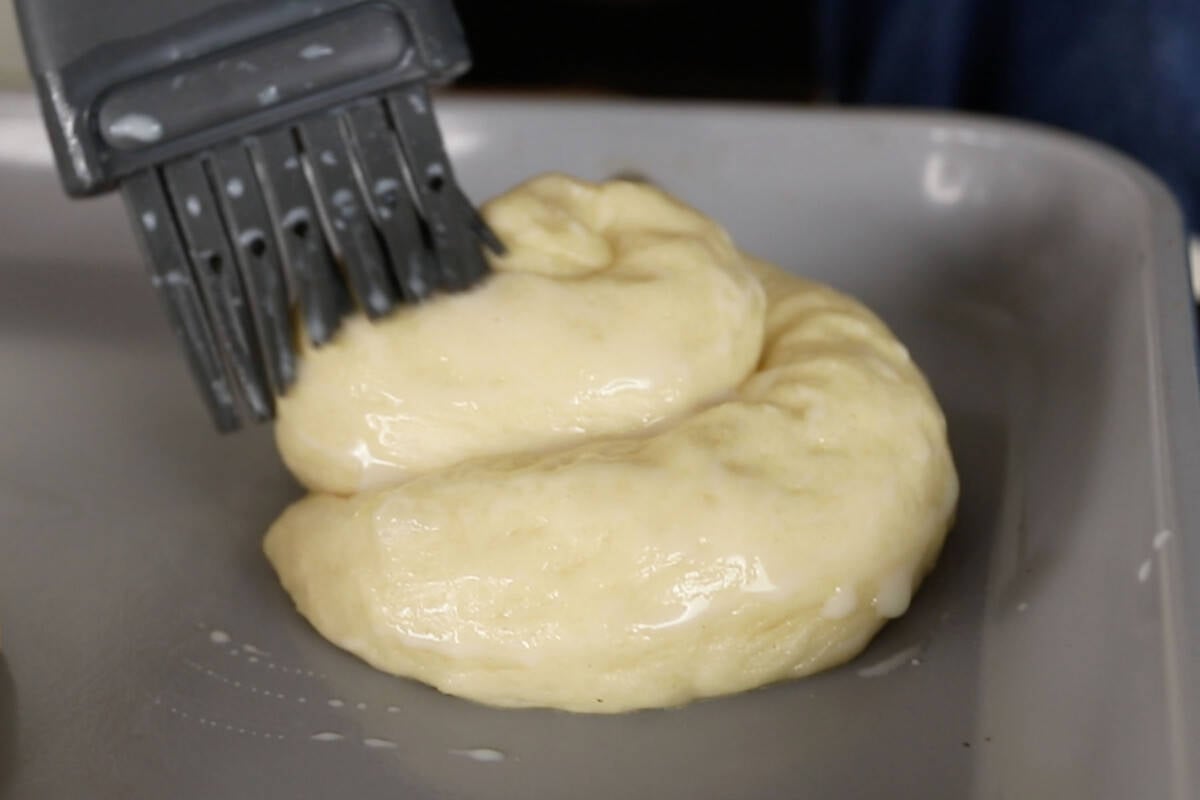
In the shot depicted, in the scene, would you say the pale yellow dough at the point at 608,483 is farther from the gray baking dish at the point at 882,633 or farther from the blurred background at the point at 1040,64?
the blurred background at the point at 1040,64

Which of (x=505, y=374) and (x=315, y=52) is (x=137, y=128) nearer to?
(x=315, y=52)

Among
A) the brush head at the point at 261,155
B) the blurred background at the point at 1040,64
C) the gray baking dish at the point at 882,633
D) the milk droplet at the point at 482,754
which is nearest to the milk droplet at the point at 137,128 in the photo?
the brush head at the point at 261,155

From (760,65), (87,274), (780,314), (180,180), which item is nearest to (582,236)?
(780,314)

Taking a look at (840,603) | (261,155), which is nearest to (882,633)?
(840,603)

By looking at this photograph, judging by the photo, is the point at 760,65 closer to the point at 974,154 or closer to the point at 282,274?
the point at 974,154

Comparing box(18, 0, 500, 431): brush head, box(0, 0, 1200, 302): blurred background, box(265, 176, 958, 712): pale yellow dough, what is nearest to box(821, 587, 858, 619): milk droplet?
box(265, 176, 958, 712): pale yellow dough
